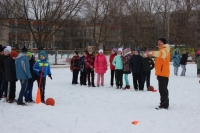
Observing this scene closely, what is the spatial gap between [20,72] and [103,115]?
10.2 ft

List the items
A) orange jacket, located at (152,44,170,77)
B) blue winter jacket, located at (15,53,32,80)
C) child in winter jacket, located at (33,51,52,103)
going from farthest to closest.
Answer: child in winter jacket, located at (33,51,52,103), blue winter jacket, located at (15,53,32,80), orange jacket, located at (152,44,170,77)

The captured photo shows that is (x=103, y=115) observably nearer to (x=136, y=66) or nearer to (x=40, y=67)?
(x=40, y=67)

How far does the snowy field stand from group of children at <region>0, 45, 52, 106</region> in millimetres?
523

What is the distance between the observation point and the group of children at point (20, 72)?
341 inches

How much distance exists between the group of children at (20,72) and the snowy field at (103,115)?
0.52 m

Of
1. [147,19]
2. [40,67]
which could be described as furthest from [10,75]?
[147,19]

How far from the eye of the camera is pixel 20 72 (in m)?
8.67

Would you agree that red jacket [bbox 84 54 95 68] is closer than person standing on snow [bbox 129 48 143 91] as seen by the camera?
No

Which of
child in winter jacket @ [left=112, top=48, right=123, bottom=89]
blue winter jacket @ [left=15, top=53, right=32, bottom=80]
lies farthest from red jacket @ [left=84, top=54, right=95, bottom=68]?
blue winter jacket @ [left=15, top=53, right=32, bottom=80]

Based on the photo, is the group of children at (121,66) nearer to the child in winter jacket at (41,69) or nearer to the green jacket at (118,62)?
the green jacket at (118,62)

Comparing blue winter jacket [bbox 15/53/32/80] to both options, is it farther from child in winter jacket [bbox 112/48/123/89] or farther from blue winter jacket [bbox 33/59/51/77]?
child in winter jacket [bbox 112/48/123/89]

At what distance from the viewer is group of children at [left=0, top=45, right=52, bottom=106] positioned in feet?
28.5

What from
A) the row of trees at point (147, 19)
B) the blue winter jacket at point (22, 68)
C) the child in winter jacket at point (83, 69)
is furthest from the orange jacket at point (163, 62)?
the row of trees at point (147, 19)

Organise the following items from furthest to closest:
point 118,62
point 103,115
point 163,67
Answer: point 118,62 → point 163,67 → point 103,115
